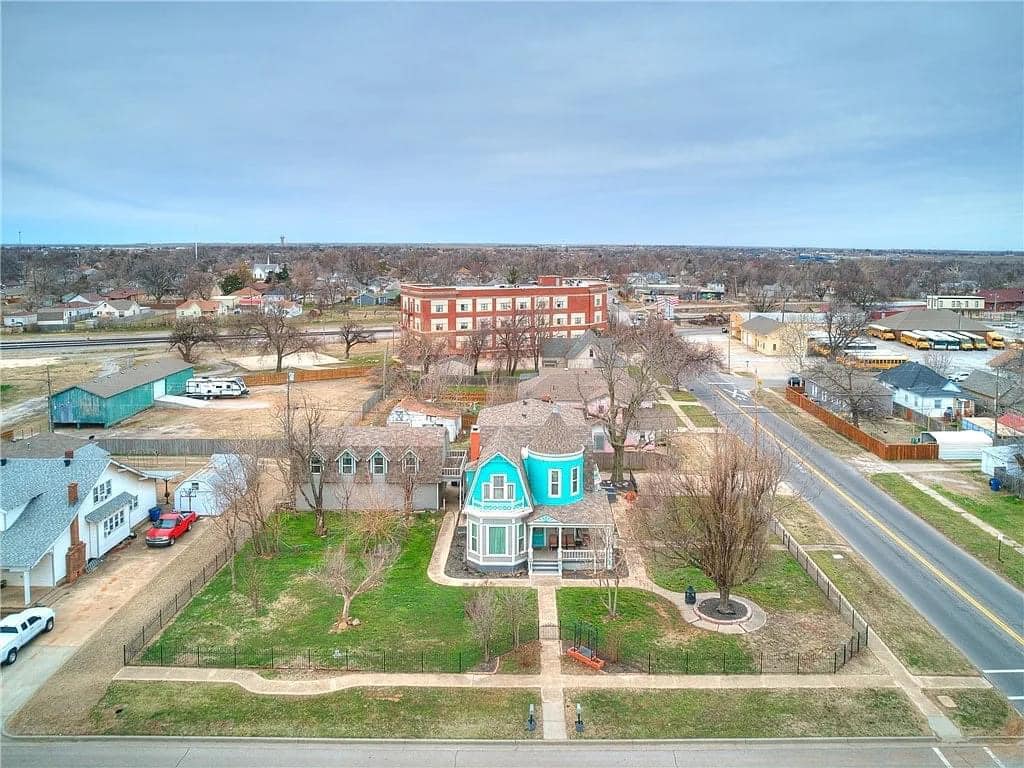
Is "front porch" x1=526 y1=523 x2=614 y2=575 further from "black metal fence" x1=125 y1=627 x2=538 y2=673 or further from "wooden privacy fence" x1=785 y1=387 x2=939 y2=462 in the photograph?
"wooden privacy fence" x1=785 y1=387 x2=939 y2=462

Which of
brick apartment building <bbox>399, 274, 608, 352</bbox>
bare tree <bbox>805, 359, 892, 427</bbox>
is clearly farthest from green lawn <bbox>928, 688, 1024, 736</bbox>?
brick apartment building <bbox>399, 274, 608, 352</bbox>

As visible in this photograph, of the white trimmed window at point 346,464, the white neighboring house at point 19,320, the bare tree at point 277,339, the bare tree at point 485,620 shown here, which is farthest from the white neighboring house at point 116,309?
the bare tree at point 485,620

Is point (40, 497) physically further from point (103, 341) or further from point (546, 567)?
point (103, 341)

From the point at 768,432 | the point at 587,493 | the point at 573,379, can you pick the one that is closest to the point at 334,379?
the point at 573,379

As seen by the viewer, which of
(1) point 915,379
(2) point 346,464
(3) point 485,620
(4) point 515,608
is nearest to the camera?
(3) point 485,620

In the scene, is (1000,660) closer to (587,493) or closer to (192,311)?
(587,493)

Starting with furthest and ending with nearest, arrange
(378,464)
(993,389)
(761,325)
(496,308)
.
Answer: (761,325)
(496,308)
(993,389)
(378,464)

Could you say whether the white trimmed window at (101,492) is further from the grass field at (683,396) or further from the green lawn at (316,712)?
the grass field at (683,396)

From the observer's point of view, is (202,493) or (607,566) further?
(202,493)

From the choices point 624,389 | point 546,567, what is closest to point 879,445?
point 624,389
